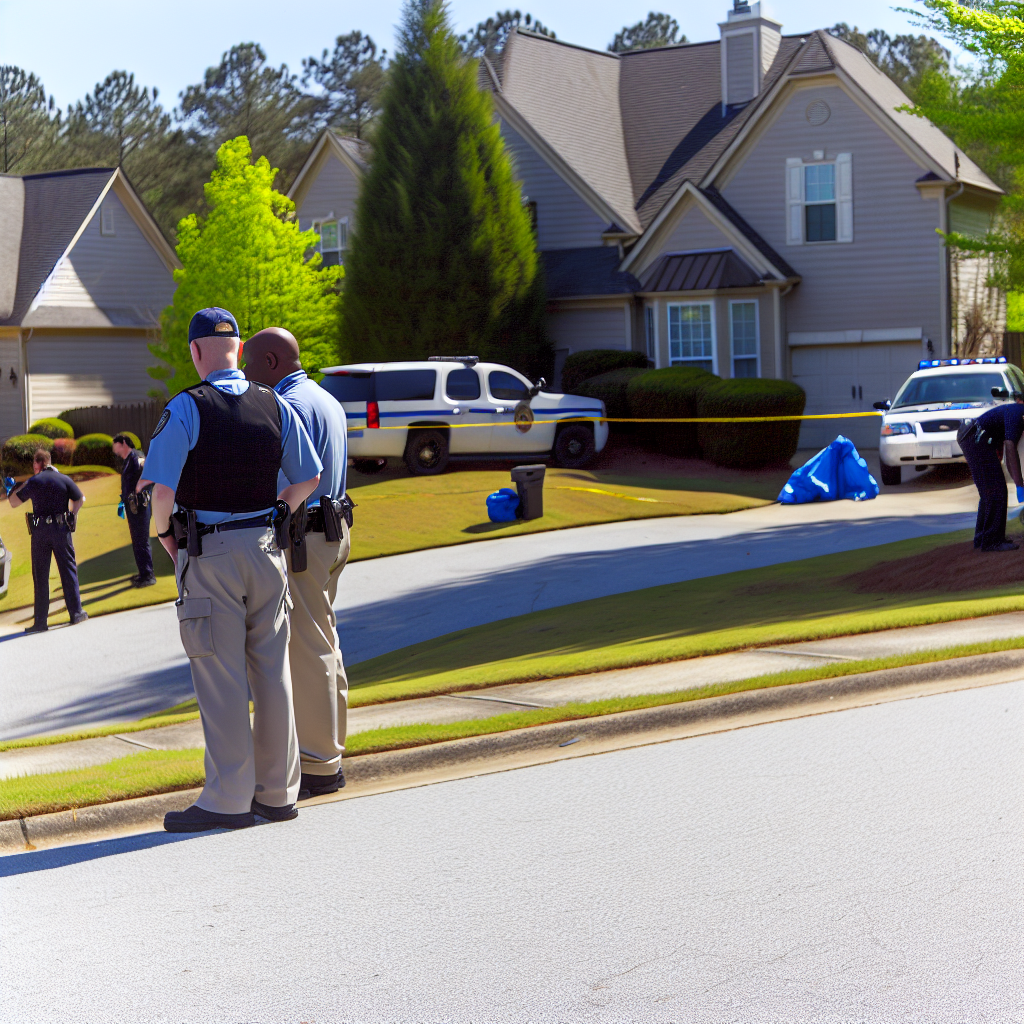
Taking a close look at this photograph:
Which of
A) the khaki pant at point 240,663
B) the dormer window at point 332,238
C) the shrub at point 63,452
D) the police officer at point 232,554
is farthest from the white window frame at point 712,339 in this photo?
the khaki pant at point 240,663

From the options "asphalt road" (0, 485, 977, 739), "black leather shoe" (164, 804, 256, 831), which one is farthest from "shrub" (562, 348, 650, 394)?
"black leather shoe" (164, 804, 256, 831)

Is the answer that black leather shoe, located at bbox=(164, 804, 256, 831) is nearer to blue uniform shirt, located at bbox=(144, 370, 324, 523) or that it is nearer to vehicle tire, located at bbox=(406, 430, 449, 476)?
blue uniform shirt, located at bbox=(144, 370, 324, 523)

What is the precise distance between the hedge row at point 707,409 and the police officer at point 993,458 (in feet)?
42.2

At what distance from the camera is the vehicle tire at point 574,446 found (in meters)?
25.5

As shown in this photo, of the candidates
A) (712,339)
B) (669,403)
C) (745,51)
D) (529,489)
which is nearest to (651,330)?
(712,339)

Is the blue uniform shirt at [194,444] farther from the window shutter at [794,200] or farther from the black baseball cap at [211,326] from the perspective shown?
the window shutter at [794,200]

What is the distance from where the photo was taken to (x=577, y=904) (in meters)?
4.82

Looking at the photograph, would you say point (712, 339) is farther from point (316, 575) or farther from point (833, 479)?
point (316, 575)

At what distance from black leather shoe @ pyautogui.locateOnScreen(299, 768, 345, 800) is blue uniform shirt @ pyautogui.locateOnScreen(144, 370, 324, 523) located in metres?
1.47

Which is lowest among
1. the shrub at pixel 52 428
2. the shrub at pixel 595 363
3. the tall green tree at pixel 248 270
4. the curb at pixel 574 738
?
the curb at pixel 574 738

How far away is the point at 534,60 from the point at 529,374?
971 cm

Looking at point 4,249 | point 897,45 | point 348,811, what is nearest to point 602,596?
point 348,811

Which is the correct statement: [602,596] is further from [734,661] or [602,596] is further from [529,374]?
[529,374]

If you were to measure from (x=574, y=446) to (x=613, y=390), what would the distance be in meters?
3.47
